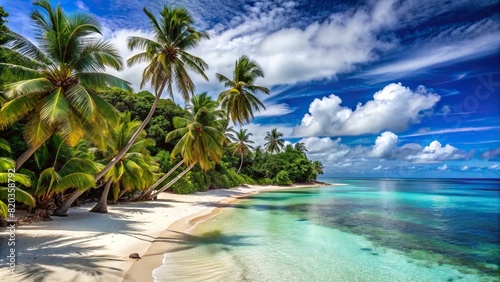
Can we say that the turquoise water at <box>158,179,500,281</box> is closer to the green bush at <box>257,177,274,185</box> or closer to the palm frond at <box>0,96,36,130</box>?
the palm frond at <box>0,96,36,130</box>

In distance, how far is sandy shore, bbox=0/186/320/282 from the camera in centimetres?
595

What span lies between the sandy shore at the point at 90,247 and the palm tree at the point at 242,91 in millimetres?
12482

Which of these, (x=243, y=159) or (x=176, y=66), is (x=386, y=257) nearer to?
(x=176, y=66)

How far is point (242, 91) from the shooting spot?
24.2 m

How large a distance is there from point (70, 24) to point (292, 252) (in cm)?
1070

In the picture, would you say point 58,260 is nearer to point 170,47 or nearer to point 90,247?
point 90,247

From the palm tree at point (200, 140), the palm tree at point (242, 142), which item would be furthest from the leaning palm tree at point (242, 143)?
the palm tree at point (200, 140)

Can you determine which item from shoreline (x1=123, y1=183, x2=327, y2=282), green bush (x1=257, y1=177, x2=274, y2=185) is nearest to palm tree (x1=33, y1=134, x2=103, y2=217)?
shoreline (x1=123, y1=183, x2=327, y2=282)

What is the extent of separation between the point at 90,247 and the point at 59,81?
5451 mm

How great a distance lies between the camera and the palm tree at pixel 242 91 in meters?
24.1

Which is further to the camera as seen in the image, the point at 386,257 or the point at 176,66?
the point at 176,66

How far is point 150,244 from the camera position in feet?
30.3

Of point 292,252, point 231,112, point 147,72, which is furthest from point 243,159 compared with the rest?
point 292,252

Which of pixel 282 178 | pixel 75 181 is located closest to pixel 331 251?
pixel 75 181
